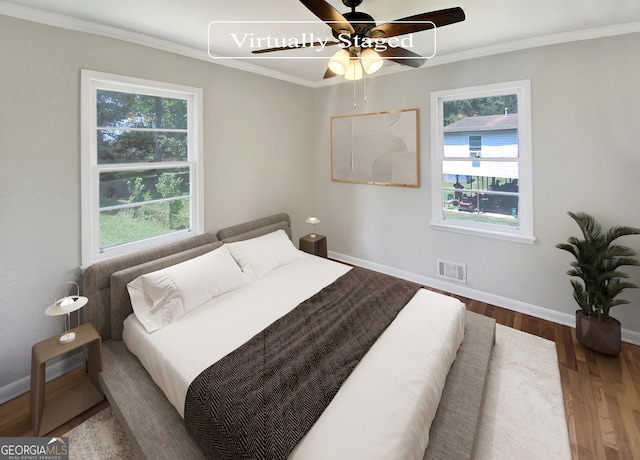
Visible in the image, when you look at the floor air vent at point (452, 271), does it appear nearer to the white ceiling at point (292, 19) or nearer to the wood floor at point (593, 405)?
the wood floor at point (593, 405)

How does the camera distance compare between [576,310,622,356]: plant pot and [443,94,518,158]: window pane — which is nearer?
[576,310,622,356]: plant pot

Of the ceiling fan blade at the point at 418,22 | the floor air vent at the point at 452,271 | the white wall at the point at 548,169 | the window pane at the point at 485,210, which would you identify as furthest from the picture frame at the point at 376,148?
the ceiling fan blade at the point at 418,22

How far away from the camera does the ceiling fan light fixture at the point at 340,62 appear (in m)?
1.86

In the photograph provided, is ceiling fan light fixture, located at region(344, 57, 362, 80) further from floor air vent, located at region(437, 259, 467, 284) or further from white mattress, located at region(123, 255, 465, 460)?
floor air vent, located at region(437, 259, 467, 284)

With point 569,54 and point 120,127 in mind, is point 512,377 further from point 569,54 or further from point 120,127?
point 120,127

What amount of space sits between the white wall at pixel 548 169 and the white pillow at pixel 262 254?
4.84ft

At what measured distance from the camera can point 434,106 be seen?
342 centimetres

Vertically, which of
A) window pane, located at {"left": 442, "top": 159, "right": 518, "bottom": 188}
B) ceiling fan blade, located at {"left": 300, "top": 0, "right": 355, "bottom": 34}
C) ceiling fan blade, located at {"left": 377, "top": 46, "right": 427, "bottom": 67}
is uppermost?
ceiling fan blade, located at {"left": 377, "top": 46, "right": 427, "bottom": 67}

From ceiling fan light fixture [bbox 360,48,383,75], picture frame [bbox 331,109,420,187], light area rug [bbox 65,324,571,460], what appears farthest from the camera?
picture frame [bbox 331,109,420,187]

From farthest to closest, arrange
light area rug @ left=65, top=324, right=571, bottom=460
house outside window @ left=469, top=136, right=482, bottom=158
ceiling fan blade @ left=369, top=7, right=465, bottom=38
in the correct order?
house outside window @ left=469, top=136, right=482, bottom=158 → light area rug @ left=65, top=324, right=571, bottom=460 → ceiling fan blade @ left=369, top=7, right=465, bottom=38

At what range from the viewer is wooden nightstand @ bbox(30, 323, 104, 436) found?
5.99 ft

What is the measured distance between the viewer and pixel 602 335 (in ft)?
8.00

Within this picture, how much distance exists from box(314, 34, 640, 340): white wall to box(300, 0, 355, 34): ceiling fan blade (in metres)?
2.15

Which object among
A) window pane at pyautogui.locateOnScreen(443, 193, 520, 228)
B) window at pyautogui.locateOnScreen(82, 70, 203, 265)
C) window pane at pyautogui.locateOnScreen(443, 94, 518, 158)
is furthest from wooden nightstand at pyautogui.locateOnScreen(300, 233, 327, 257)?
window pane at pyautogui.locateOnScreen(443, 94, 518, 158)
